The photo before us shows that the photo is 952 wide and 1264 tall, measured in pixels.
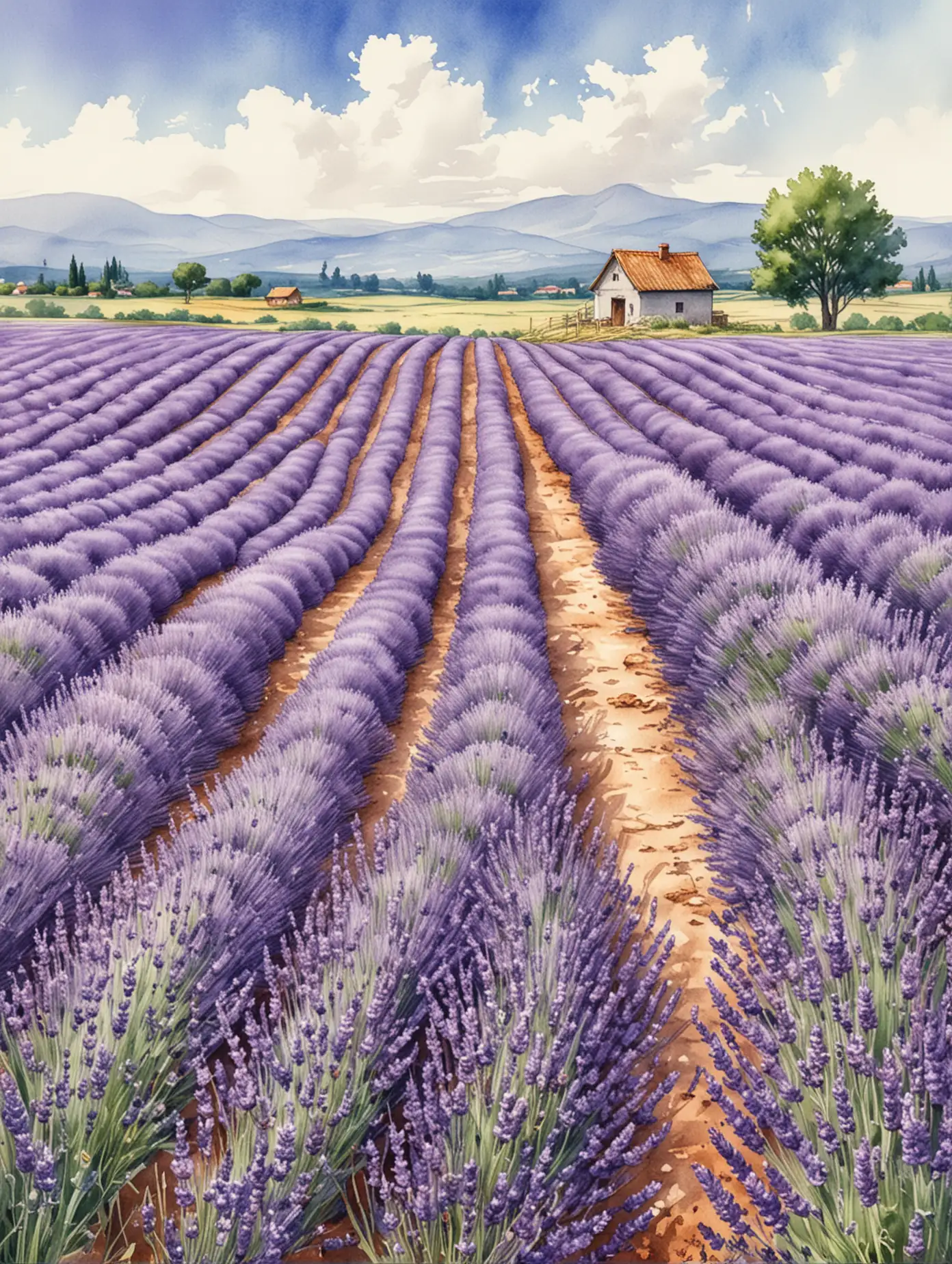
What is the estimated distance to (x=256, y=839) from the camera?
256 centimetres

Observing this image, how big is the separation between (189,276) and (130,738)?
2034 inches

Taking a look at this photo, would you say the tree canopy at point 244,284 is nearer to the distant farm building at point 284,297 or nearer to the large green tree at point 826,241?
the distant farm building at point 284,297

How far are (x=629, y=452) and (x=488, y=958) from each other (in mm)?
7653

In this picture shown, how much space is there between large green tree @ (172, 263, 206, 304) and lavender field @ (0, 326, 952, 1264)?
46416 mm

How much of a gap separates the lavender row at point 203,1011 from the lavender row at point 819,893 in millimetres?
722

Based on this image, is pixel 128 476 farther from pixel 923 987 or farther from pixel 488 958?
pixel 923 987

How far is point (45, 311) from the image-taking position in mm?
39000

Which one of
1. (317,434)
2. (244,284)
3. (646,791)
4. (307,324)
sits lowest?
(646,791)

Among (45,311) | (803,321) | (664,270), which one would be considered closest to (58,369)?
(45,311)

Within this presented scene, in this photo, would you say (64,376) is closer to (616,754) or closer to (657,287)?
(616,754)

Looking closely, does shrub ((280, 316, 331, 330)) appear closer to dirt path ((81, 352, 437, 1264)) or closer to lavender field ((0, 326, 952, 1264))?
dirt path ((81, 352, 437, 1264))

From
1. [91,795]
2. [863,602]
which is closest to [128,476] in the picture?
[91,795]

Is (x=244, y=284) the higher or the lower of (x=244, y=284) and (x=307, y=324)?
the higher

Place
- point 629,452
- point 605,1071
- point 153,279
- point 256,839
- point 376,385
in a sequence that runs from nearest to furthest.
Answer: point 605,1071
point 256,839
point 629,452
point 376,385
point 153,279
